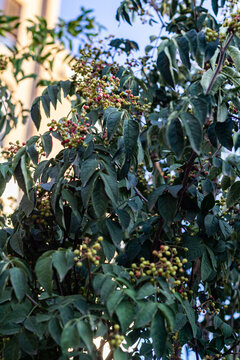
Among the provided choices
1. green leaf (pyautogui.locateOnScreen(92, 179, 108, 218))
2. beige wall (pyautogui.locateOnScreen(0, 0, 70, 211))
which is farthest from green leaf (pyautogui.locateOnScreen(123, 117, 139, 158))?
beige wall (pyautogui.locateOnScreen(0, 0, 70, 211))

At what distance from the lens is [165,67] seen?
146cm

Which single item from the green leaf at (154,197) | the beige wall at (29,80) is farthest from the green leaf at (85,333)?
the beige wall at (29,80)

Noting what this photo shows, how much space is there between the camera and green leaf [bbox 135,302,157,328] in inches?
49.4

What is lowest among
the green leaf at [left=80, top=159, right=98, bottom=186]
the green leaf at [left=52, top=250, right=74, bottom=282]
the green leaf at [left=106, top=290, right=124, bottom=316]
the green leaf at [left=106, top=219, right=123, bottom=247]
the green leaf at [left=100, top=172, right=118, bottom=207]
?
the green leaf at [left=106, top=290, right=124, bottom=316]

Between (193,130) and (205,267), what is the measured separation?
0.52m

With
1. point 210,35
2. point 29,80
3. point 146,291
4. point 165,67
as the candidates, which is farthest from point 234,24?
point 29,80

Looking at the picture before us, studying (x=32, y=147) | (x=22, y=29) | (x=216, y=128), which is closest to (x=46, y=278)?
(x=32, y=147)

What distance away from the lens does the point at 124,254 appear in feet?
5.56

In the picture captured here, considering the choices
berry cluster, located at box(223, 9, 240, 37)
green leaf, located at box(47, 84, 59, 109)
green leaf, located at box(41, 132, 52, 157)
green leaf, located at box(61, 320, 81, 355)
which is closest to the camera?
green leaf, located at box(61, 320, 81, 355)

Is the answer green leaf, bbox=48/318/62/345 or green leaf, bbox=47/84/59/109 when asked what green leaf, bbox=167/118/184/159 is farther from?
green leaf, bbox=47/84/59/109

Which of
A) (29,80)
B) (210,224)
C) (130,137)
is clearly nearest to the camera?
(130,137)

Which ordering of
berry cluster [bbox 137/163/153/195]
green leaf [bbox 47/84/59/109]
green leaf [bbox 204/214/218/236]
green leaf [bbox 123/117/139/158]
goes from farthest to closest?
berry cluster [bbox 137/163/153/195] < green leaf [bbox 47/84/59/109] < green leaf [bbox 204/214/218/236] < green leaf [bbox 123/117/139/158]

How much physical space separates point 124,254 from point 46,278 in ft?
1.32

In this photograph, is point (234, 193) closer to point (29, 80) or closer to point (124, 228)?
point (124, 228)
